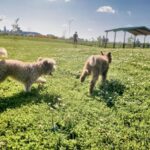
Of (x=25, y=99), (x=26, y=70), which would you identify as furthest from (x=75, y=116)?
(x=26, y=70)

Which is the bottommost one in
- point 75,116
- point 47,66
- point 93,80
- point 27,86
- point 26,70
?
point 75,116

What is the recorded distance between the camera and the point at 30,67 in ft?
38.0

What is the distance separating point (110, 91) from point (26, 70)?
358cm

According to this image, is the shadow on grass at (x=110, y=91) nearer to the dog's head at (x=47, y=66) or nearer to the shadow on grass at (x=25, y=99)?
the shadow on grass at (x=25, y=99)

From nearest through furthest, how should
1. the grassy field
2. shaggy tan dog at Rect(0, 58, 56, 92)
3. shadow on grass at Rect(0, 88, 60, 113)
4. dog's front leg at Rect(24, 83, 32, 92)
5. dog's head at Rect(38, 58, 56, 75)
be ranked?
the grassy field
shadow on grass at Rect(0, 88, 60, 113)
shaggy tan dog at Rect(0, 58, 56, 92)
dog's front leg at Rect(24, 83, 32, 92)
dog's head at Rect(38, 58, 56, 75)

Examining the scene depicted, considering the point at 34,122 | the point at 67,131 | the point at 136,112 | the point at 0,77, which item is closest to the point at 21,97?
the point at 0,77

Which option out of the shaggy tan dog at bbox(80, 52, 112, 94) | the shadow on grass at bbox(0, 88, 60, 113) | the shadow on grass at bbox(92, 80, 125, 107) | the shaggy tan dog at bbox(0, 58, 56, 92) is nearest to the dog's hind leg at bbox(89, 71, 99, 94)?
the shaggy tan dog at bbox(80, 52, 112, 94)

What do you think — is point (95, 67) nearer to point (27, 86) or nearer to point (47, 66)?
point (47, 66)

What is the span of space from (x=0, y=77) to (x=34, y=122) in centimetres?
321

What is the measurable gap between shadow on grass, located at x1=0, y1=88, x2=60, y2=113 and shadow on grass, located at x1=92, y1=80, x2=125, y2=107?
5.88 feet

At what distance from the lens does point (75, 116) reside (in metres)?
8.96

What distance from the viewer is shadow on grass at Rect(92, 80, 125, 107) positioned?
1095cm

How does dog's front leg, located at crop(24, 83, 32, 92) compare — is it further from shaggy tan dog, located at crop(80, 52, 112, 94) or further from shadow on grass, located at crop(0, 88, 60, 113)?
shaggy tan dog, located at crop(80, 52, 112, 94)

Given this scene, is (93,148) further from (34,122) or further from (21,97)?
(21,97)
